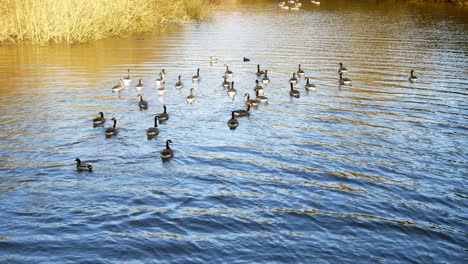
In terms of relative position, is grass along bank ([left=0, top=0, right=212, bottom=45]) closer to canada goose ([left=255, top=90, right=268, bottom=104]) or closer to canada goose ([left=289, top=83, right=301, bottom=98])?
canada goose ([left=255, top=90, right=268, bottom=104])

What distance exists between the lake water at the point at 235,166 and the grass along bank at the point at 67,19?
3.81 m

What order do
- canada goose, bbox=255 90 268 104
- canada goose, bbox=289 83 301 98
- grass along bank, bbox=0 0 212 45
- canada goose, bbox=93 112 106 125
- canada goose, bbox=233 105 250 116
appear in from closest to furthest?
canada goose, bbox=93 112 106 125
canada goose, bbox=233 105 250 116
canada goose, bbox=255 90 268 104
canada goose, bbox=289 83 301 98
grass along bank, bbox=0 0 212 45

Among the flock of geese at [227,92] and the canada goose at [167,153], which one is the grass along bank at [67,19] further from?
the canada goose at [167,153]

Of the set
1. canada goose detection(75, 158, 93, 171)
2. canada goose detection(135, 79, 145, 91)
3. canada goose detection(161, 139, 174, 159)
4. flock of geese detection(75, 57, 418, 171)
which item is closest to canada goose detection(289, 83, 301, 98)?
flock of geese detection(75, 57, 418, 171)

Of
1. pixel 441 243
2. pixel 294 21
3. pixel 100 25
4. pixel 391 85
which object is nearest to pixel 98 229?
pixel 441 243

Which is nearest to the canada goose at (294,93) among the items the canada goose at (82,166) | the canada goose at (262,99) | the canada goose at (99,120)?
the canada goose at (262,99)

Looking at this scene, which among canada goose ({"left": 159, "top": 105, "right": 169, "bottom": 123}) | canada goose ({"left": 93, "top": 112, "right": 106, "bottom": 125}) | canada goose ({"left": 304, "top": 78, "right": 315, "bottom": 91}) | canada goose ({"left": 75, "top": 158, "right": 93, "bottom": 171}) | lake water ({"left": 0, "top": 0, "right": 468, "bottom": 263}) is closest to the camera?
lake water ({"left": 0, "top": 0, "right": 468, "bottom": 263})

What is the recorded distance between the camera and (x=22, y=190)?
18.5 metres

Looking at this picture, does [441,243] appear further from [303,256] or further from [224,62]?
[224,62]

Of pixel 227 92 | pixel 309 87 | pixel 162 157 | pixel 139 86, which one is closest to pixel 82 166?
pixel 162 157

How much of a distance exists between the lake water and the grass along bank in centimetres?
381

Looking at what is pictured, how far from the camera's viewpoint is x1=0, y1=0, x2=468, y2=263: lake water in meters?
15.5

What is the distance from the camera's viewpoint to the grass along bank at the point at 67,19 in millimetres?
44344

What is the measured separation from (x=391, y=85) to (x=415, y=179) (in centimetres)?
1698
